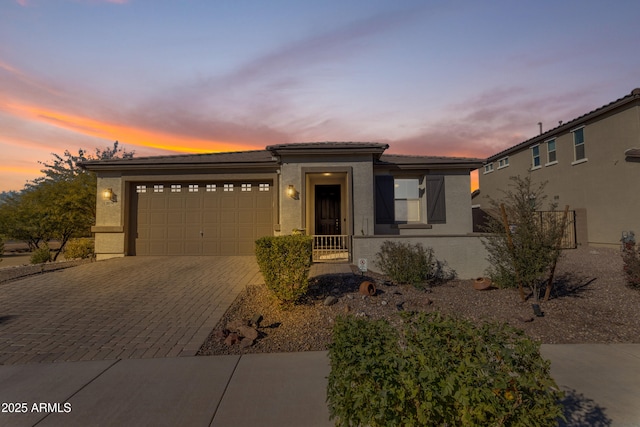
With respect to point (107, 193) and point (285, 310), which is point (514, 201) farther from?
point (107, 193)

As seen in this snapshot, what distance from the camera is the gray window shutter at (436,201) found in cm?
1288

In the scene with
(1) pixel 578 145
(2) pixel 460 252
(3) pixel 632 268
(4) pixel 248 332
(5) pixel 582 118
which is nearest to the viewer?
(4) pixel 248 332

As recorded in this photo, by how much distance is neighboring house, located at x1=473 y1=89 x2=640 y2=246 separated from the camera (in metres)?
12.8

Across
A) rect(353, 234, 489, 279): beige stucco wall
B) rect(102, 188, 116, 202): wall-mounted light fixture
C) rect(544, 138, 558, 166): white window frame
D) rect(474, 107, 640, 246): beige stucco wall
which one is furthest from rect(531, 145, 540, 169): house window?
rect(102, 188, 116, 202): wall-mounted light fixture

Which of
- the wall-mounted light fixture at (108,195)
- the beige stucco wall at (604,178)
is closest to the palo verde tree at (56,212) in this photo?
the wall-mounted light fixture at (108,195)

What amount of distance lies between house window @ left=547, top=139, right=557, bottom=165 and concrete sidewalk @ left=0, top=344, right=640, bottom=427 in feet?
52.6

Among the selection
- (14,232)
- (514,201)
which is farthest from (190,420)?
(14,232)

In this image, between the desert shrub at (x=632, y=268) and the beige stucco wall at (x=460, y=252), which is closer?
the desert shrub at (x=632, y=268)

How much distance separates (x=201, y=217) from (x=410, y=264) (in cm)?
867

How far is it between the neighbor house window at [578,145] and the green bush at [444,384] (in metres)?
17.7

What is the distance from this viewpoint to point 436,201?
12.9 m

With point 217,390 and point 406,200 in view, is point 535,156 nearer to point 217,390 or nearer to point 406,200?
point 406,200

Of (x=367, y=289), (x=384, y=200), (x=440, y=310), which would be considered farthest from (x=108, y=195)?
(x=440, y=310)

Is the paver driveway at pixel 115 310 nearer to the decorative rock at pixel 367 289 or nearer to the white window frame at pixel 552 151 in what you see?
the decorative rock at pixel 367 289
